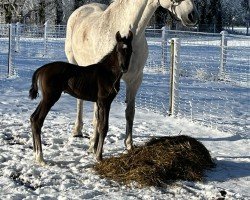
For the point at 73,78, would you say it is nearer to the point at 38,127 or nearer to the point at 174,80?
the point at 38,127

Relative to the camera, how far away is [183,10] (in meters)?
5.20

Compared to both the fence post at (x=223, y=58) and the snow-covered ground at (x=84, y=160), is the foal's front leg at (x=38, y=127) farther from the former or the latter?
the fence post at (x=223, y=58)

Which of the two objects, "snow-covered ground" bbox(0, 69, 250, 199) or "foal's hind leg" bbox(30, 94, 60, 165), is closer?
"snow-covered ground" bbox(0, 69, 250, 199)

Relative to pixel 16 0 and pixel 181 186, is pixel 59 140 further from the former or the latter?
pixel 16 0

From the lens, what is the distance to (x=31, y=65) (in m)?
16.2

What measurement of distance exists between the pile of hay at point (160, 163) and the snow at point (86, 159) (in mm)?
113

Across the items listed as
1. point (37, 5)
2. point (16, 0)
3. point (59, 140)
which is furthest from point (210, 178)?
point (37, 5)

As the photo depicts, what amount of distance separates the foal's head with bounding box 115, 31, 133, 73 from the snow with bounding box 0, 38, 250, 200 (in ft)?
3.70

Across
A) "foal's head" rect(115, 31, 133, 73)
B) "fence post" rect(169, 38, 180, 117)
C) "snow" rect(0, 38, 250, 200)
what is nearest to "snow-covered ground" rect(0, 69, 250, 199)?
"snow" rect(0, 38, 250, 200)

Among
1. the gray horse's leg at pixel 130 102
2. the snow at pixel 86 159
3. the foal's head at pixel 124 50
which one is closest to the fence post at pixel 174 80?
the snow at pixel 86 159

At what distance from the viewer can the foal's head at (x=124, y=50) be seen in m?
4.98

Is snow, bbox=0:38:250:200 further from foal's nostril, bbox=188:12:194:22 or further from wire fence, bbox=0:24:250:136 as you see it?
foal's nostril, bbox=188:12:194:22

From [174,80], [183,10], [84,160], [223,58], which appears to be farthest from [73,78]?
[223,58]

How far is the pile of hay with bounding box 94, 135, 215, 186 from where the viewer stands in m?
4.81
